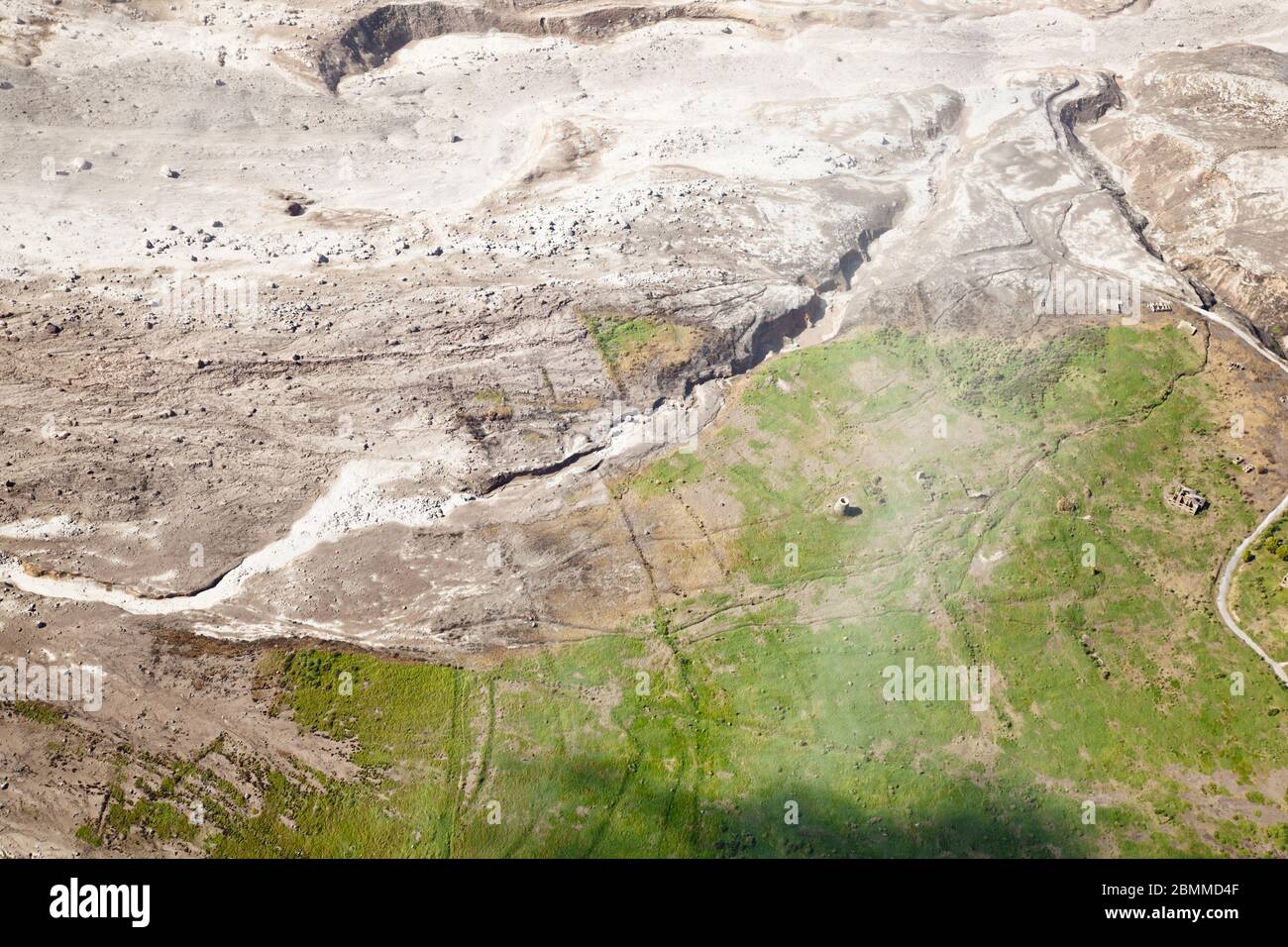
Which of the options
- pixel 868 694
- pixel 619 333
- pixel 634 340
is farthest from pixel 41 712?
pixel 868 694

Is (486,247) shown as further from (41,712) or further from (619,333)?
(41,712)

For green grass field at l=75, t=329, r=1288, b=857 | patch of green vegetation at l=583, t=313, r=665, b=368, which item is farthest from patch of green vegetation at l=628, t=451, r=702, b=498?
patch of green vegetation at l=583, t=313, r=665, b=368

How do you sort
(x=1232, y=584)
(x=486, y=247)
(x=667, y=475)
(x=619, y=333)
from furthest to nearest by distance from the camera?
(x=486, y=247) → (x=619, y=333) → (x=667, y=475) → (x=1232, y=584)

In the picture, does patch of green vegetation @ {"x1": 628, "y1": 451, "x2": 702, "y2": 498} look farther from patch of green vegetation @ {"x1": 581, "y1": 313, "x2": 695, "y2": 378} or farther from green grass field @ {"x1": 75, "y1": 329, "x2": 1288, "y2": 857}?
patch of green vegetation @ {"x1": 581, "y1": 313, "x2": 695, "y2": 378}

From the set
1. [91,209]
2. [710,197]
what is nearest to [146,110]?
[91,209]

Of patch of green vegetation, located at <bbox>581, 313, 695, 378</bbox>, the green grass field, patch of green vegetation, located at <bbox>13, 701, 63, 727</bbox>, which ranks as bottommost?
patch of green vegetation, located at <bbox>13, 701, 63, 727</bbox>

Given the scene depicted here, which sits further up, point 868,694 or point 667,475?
point 667,475

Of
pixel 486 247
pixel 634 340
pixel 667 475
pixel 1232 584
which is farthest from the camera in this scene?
pixel 486 247

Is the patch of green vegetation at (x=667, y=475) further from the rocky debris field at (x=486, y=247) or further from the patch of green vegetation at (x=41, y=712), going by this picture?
the patch of green vegetation at (x=41, y=712)

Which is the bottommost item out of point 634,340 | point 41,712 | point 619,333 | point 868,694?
point 41,712
